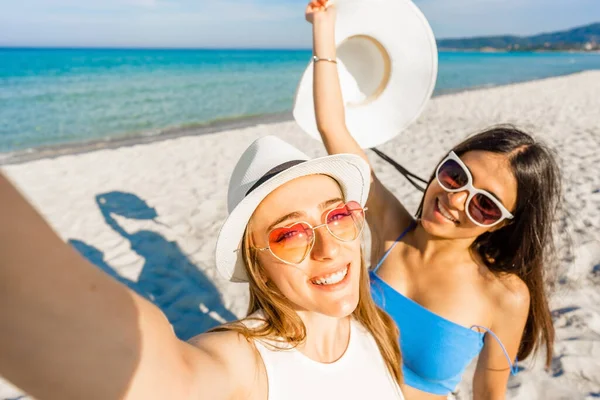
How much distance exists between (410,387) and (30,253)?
6.38 ft

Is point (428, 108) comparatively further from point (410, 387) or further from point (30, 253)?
point (30, 253)

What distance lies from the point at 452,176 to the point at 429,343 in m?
0.78

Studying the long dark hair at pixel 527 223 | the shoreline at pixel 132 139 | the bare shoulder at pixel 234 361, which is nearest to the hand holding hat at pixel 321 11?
the long dark hair at pixel 527 223

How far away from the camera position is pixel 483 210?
1.77 metres

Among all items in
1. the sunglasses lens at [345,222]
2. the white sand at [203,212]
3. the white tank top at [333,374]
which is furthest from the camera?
the white sand at [203,212]

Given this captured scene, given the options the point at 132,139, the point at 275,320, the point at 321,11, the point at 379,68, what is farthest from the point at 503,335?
the point at 132,139

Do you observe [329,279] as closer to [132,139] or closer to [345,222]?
[345,222]

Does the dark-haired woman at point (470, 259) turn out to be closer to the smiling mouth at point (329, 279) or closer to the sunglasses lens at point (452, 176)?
the sunglasses lens at point (452, 176)

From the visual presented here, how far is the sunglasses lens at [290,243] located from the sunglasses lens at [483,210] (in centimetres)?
90

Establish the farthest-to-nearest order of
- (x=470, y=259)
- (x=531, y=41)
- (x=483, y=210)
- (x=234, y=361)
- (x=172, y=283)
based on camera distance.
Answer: (x=531, y=41), (x=172, y=283), (x=470, y=259), (x=483, y=210), (x=234, y=361)

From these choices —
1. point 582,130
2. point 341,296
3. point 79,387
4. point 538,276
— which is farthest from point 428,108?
point 79,387

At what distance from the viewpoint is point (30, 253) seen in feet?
1.29

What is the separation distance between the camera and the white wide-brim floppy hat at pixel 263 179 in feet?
4.07

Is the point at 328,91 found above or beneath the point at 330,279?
above
